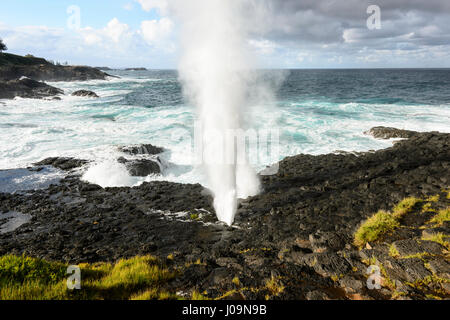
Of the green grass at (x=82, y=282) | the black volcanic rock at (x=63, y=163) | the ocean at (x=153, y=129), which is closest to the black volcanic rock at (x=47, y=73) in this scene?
the ocean at (x=153, y=129)

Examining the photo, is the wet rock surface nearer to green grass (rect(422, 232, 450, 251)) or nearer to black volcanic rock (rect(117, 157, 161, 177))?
black volcanic rock (rect(117, 157, 161, 177))

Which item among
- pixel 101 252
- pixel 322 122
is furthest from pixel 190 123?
pixel 101 252

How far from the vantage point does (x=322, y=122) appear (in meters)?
34.6

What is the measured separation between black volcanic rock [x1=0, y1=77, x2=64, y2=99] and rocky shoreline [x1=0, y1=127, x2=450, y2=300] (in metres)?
51.0

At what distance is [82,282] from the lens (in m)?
5.74

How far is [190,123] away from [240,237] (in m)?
27.0

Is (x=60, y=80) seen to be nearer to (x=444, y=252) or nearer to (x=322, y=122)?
(x=322, y=122)

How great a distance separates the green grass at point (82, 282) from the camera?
5102 mm

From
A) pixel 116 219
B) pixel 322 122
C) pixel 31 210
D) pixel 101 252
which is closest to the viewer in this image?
pixel 101 252

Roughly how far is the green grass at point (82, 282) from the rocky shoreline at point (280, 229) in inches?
26.4

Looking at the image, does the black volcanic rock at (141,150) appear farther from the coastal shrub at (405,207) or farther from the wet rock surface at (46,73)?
the wet rock surface at (46,73)

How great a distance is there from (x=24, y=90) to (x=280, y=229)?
231 ft

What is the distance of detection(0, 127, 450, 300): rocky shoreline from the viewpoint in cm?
595

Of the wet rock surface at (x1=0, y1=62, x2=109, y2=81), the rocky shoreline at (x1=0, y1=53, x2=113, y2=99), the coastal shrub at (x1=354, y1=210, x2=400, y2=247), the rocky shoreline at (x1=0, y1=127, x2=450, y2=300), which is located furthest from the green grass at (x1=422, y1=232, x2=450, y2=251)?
the wet rock surface at (x1=0, y1=62, x2=109, y2=81)
